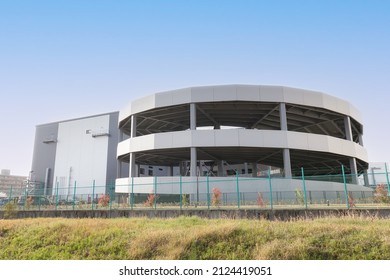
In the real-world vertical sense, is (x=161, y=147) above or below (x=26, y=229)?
above

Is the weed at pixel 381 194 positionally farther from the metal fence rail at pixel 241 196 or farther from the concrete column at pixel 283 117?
the concrete column at pixel 283 117

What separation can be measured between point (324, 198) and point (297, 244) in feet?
48.0

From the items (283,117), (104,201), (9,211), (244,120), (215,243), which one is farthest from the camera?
(244,120)

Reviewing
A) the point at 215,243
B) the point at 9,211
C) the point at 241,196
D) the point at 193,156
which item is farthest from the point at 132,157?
the point at 215,243

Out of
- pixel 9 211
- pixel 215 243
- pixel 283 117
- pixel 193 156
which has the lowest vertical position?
pixel 215 243

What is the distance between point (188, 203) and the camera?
2012 centimetres

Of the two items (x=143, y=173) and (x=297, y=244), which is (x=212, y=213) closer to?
(x=297, y=244)

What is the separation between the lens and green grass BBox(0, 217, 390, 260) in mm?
7562

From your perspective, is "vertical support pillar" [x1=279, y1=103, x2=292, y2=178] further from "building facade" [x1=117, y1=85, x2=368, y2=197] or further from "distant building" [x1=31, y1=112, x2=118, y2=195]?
"distant building" [x1=31, y1=112, x2=118, y2=195]

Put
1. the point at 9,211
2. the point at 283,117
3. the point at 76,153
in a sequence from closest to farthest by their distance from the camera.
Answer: the point at 9,211, the point at 283,117, the point at 76,153

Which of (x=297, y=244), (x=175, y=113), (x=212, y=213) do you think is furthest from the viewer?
(x=175, y=113)

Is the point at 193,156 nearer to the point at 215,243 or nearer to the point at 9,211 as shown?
the point at 9,211

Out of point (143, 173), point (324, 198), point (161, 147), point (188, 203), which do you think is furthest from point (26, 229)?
point (143, 173)

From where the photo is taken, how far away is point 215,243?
28.8 ft
